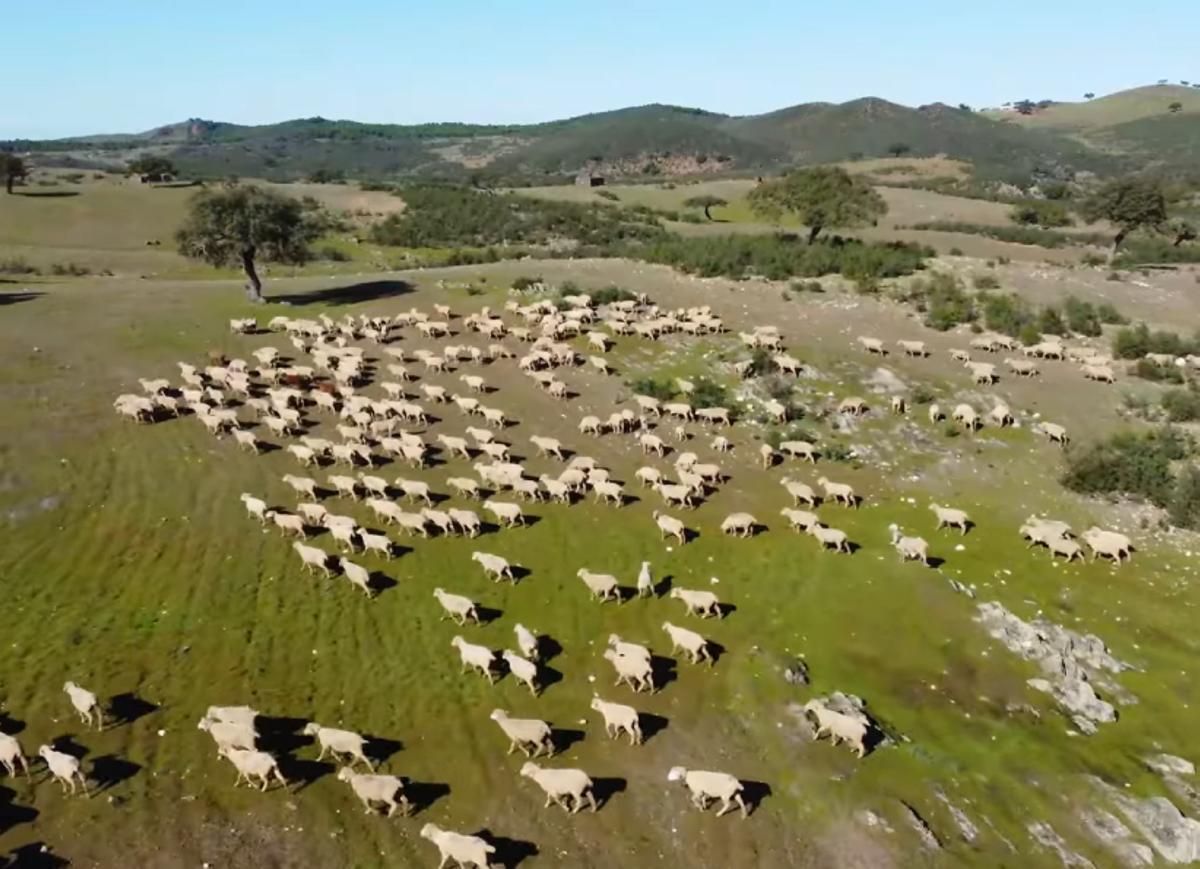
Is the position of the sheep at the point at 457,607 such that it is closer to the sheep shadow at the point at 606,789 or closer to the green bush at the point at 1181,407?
the sheep shadow at the point at 606,789

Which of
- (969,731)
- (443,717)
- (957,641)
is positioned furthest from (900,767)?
(443,717)

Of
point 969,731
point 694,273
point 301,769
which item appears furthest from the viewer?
point 694,273

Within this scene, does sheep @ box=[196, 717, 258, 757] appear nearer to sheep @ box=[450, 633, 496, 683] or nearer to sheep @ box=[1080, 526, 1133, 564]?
sheep @ box=[450, 633, 496, 683]

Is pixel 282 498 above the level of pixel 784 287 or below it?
below

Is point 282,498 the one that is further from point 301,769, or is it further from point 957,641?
point 957,641

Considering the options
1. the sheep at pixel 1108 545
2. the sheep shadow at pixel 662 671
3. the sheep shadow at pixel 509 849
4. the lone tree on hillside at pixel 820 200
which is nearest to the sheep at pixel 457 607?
the sheep shadow at pixel 662 671

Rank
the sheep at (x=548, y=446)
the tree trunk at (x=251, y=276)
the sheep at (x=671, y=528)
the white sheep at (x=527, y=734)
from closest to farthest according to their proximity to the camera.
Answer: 1. the white sheep at (x=527, y=734)
2. the sheep at (x=671, y=528)
3. the sheep at (x=548, y=446)
4. the tree trunk at (x=251, y=276)
